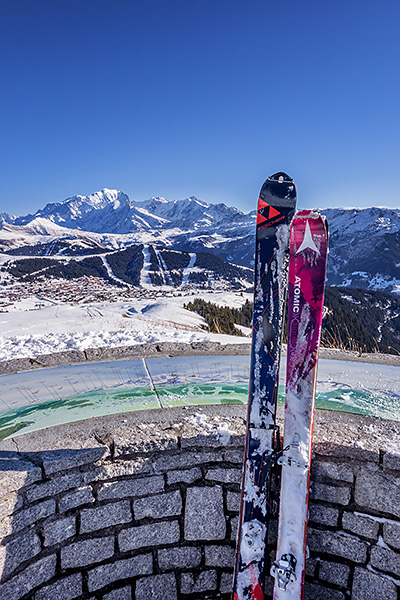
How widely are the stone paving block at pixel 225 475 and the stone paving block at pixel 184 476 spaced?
9 cm

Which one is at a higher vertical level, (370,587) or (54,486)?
(54,486)

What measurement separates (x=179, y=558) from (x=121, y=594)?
1.67ft

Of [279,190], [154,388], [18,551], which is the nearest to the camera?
[18,551]

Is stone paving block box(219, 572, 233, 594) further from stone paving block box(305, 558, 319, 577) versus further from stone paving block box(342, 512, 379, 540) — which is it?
stone paving block box(342, 512, 379, 540)

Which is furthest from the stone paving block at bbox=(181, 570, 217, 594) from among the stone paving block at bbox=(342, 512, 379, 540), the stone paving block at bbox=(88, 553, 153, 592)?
the stone paving block at bbox=(342, 512, 379, 540)

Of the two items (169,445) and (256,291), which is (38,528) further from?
(256,291)

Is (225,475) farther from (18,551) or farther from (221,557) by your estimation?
(18,551)

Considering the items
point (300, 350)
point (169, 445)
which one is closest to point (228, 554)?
point (169, 445)

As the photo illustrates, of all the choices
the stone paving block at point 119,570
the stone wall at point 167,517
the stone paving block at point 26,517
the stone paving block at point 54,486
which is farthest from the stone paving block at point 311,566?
the stone paving block at point 26,517

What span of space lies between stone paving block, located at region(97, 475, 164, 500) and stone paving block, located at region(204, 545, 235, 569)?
65 cm

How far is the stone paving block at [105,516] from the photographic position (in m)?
2.61

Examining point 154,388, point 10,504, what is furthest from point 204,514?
point 154,388

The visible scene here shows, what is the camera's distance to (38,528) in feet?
8.16

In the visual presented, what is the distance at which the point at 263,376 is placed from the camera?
2.65 m
